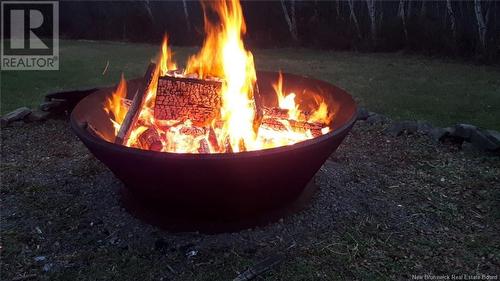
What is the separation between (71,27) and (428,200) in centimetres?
1335

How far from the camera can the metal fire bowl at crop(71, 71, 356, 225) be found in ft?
9.41

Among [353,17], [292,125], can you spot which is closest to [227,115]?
[292,125]

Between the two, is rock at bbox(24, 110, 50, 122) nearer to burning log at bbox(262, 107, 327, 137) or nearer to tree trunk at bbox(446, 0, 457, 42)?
burning log at bbox(262, 107, 327, 137)

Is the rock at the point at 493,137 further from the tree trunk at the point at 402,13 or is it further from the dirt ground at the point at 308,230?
the tree trunk at the point at 402,13

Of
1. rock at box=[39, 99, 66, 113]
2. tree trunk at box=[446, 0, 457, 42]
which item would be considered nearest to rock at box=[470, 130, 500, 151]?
rock at box=[39, 99, 66, 113]

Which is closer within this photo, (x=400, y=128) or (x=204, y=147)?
(x=204, y=147)

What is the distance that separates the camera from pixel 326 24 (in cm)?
1116

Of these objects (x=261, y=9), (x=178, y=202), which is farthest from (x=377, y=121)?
(x=261, y=9)

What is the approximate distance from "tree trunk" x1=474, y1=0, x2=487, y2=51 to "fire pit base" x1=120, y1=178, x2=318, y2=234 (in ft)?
23.9

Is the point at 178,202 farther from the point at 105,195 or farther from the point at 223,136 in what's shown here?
the point at 105,195

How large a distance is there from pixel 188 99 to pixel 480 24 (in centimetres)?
775

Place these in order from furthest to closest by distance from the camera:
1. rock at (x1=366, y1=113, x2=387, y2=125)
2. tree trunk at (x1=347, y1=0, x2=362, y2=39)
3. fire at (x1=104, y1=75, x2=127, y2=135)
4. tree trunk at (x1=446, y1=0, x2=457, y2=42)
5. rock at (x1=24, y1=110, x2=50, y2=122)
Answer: tree trunk at (x1=347, y1=0, x2=362, y2=39)
tree trunk at (x1=446, y1=0, x2=457, y2=42)
rock at (x1=24, y1=110, x2=50, y2=122)
rock at (x1=366, y1=113, x2=387, y2=125)
fire at (x1=104, y1=75, x2=127, y2=135)

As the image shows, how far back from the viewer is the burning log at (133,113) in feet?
11.5

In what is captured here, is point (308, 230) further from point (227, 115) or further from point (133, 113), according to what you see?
point (133, 113)
